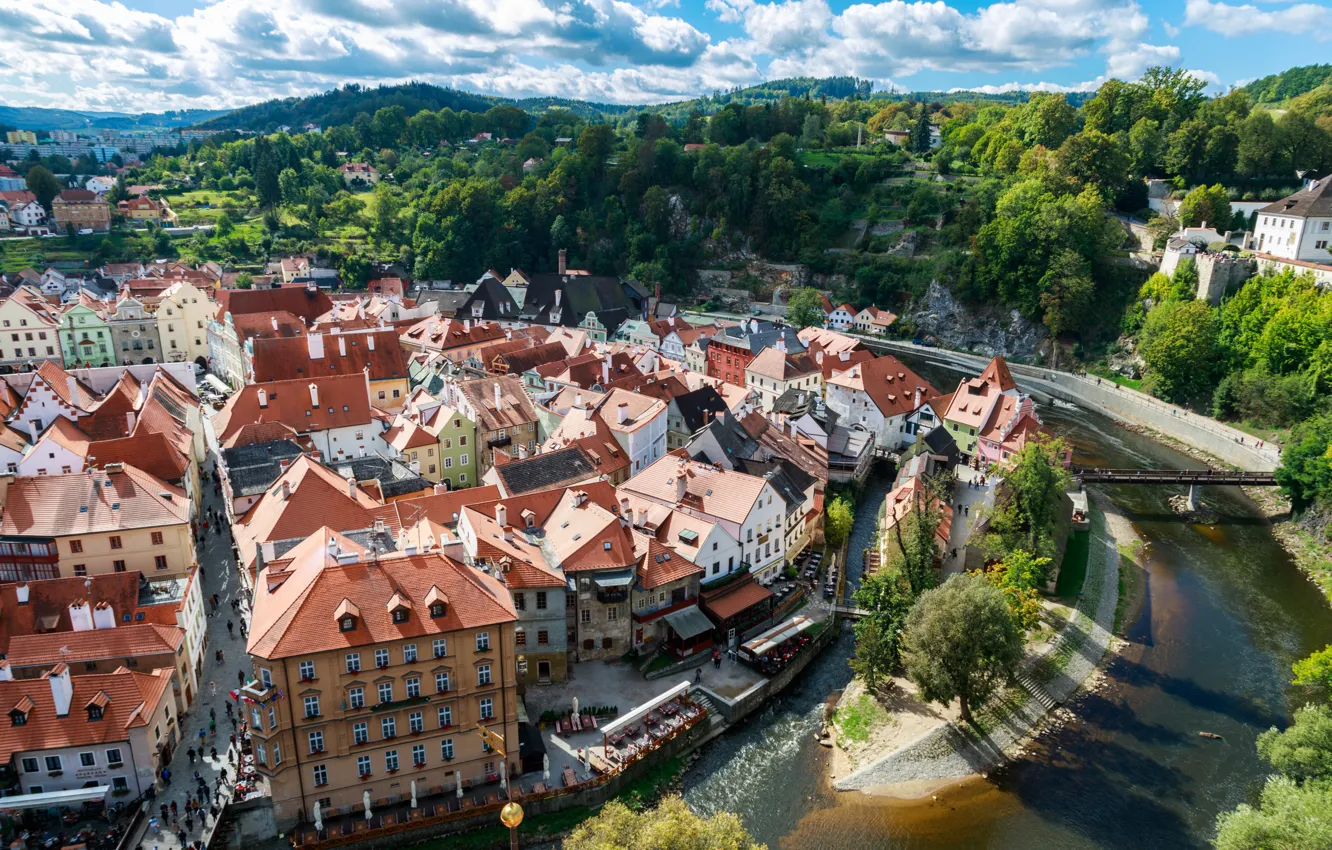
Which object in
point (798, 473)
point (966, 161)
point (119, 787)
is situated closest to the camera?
point (119, 787)

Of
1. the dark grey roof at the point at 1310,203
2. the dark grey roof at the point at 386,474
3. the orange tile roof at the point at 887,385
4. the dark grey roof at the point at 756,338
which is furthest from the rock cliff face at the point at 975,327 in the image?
the dark grey roof at the point at 386,474

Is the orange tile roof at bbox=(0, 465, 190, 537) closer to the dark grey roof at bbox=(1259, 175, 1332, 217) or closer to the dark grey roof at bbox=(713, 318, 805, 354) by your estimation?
the dark grey roof at bbox=(713, 318, 805, 354)

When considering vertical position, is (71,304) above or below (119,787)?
above

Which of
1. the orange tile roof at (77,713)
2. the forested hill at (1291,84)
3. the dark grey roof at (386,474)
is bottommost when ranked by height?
the orange tile roof at (77,713)

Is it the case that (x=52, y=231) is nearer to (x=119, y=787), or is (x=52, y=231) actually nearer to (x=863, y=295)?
(x=863, y=295)

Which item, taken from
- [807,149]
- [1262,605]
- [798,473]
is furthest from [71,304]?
[807,149]

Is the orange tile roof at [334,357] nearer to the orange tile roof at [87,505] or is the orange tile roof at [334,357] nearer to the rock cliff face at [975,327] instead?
the orange tile roof at [87,505]

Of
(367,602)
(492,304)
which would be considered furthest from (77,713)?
(492,304)
